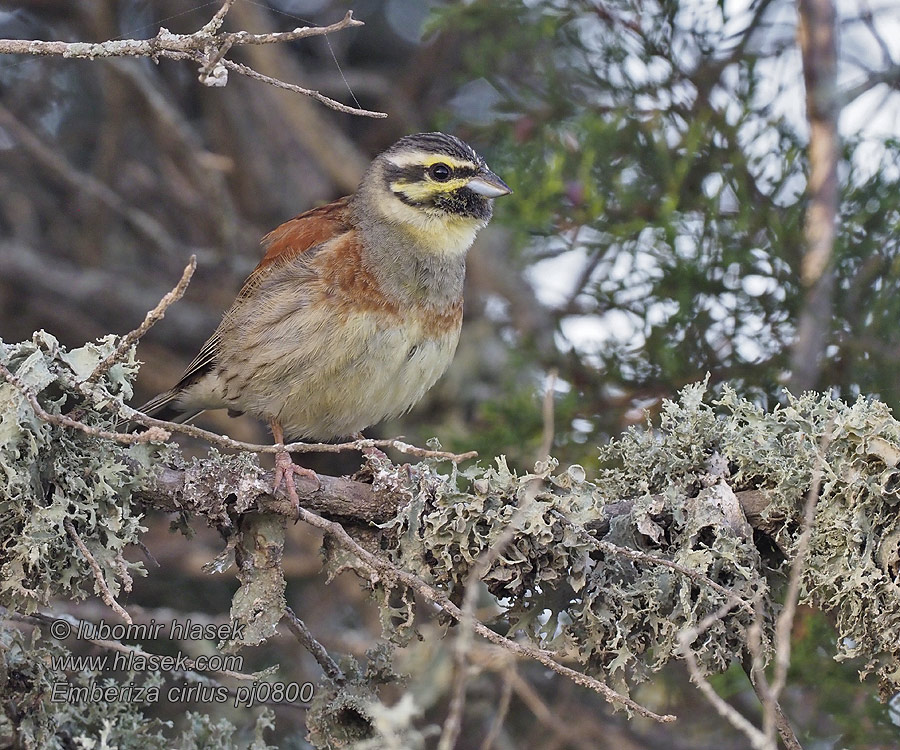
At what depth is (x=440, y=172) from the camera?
14.4ft

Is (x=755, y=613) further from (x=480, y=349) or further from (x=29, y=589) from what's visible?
(x=480, y=349)

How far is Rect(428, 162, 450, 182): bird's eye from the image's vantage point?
14.3 ft

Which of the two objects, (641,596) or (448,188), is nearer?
(641,596)

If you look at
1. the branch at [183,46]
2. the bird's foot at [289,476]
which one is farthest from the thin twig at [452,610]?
the branch at [183,46]

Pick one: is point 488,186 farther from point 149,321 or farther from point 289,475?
point 149,321

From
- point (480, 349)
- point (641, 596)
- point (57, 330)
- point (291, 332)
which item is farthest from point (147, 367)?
point (641, 596)

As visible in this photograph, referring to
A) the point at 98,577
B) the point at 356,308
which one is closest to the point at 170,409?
the point at 356,308

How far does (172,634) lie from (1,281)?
10.1ft

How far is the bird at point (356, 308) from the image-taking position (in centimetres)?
403

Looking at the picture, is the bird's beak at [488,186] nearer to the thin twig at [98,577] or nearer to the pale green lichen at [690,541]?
the pale green lichen at [690,541]

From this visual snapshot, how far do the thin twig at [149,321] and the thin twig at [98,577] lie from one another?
357mm

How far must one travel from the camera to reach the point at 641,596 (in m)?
2.80

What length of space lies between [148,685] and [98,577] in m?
0.62

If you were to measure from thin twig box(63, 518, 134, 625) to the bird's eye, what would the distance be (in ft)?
7.41
